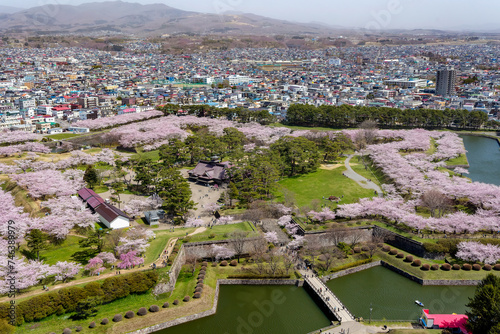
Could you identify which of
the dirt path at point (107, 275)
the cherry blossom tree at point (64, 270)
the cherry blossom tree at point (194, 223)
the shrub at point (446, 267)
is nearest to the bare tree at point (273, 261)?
the cherry blossom tree at point (194, 223)

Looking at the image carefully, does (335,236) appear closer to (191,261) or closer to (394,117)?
(191,261)

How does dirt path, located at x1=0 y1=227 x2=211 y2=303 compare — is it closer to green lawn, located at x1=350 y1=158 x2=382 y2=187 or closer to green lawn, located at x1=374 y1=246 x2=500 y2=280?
green lawn, located at x1=374 y1=246 x2=500 y2=280

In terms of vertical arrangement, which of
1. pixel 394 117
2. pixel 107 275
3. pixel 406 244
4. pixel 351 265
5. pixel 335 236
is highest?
pixel 394 117

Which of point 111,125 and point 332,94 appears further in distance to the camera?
point 332,94

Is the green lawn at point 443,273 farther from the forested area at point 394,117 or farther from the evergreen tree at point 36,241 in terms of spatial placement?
the forested area at point 394,117

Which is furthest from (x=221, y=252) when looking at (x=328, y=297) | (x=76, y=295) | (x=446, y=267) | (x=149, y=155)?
(x=149, y=155)

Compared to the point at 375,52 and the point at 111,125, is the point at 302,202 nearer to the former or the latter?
the point at 111,125

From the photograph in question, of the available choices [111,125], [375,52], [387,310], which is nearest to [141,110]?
[111,125]
